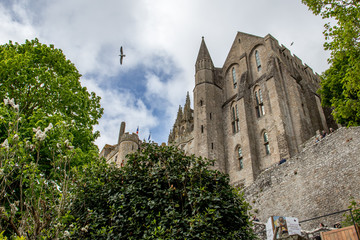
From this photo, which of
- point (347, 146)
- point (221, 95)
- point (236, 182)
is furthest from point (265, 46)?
point (347, 146)

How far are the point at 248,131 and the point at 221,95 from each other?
7.08 m

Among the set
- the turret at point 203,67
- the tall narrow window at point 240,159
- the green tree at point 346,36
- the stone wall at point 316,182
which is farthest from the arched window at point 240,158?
the green tree at point 346,36

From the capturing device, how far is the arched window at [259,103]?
2696 cm

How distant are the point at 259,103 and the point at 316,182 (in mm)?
13497

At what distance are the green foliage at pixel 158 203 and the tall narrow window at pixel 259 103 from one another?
67.7 feet

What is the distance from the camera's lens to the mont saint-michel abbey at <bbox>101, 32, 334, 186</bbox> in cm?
2428

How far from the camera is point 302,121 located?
24266 mm

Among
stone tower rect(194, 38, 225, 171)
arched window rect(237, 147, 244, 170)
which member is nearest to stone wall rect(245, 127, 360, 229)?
arched window rect(237, 147, 244, 170)

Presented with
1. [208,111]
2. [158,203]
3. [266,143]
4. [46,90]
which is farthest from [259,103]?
[158,203]

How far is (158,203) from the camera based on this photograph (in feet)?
20.6

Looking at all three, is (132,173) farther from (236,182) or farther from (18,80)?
(236,182)

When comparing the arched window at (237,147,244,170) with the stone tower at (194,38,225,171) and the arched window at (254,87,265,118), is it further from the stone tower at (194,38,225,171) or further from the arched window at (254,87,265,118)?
the arched window at (254,87,265,118)

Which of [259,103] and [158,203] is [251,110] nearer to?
[259,103]

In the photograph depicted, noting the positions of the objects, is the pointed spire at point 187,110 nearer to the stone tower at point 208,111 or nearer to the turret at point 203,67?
the turret at point 203,67
